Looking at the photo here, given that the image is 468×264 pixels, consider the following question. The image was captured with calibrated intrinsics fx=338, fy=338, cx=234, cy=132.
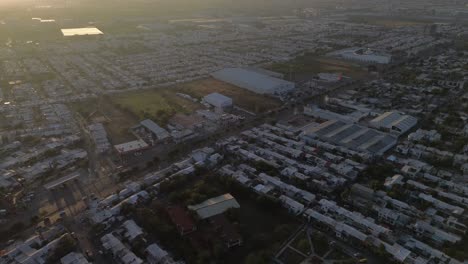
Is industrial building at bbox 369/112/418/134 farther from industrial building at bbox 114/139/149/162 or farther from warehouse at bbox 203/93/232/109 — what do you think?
industrial building at bbox 114/139/149/162

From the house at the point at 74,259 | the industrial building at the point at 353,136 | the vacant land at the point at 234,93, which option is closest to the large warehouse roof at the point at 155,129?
the vacant land at the point at 234,93

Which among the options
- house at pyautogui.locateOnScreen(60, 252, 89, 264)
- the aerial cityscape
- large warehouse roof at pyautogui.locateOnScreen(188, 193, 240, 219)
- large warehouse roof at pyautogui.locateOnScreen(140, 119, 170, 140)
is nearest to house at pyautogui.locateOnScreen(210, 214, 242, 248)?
the aerial cityscape

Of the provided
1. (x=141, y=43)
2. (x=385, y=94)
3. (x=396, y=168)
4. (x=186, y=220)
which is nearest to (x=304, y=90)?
(x=385, y=94)

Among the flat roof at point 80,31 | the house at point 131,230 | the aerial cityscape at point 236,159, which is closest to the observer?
the aerial cityscape at point 236,159

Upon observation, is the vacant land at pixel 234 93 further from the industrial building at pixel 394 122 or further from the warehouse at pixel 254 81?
the industrial building at pixel 394 122

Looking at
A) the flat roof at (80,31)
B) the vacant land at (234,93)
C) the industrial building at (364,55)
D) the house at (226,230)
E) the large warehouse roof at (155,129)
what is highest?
the industrial building at (364,55)

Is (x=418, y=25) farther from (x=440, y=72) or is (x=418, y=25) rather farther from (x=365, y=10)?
(x=440, y=72)

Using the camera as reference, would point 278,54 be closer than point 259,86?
No
